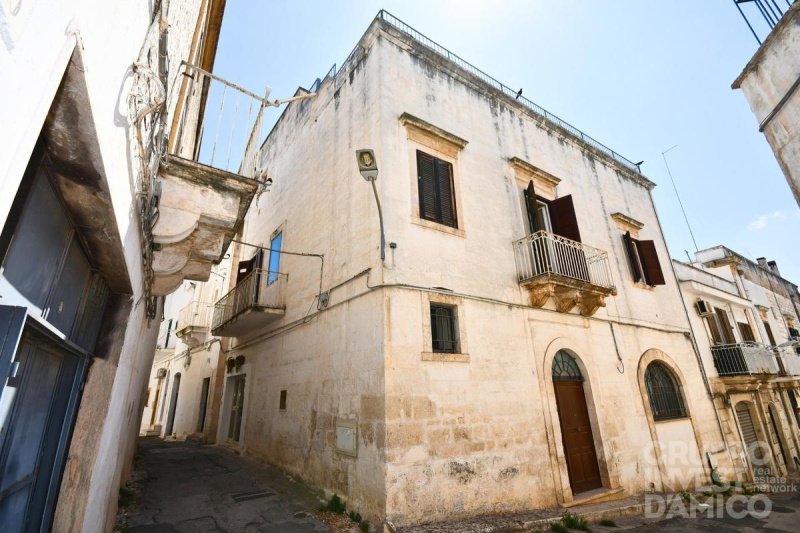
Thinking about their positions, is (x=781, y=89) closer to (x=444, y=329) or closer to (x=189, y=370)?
(x=444, y=329)

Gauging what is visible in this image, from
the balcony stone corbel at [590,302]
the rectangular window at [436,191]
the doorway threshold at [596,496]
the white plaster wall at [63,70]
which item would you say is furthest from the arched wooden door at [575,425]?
the white plaster wall at [63,70]

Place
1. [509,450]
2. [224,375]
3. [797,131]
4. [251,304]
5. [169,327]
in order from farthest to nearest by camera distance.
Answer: [169,327] → [224,375] → [251,304] → [509,450] → [797,131]

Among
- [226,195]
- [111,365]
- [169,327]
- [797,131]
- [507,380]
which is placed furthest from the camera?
[169,327]

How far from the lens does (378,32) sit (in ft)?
26.8

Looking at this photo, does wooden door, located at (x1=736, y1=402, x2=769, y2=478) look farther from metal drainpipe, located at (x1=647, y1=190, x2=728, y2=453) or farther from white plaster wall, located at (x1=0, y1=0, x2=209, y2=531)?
white plaster wall, located at (x1=0, y1=0, x2=209, y2=531)

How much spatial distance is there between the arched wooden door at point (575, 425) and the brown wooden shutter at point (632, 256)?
469cm

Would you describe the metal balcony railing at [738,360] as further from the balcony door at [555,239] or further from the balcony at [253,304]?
the balcony at [253,304]

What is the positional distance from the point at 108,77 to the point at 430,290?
18.1 ft

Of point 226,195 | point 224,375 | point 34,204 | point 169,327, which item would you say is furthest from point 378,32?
point 169,327

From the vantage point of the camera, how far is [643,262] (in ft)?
38.6

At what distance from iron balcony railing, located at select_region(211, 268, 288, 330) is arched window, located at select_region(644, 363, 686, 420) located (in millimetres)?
10026

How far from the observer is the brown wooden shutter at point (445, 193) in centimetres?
769

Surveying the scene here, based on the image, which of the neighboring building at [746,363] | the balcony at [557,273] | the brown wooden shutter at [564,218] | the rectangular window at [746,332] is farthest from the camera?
the rectangular window at [746,332]

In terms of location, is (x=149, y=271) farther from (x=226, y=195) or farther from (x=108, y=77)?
(x=108, y=77)
